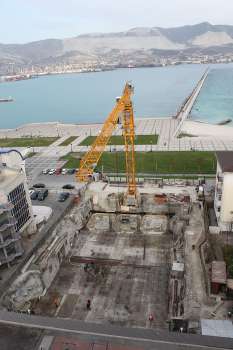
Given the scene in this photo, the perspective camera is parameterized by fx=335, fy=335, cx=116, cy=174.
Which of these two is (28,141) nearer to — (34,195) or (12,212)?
(34,195)

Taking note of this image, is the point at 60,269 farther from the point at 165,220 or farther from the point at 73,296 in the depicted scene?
the point at 165,220

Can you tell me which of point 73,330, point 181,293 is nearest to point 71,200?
point 181,293

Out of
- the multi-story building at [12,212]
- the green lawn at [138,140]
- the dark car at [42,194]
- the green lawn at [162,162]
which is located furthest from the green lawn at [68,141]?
the multi-story building at [12,212]

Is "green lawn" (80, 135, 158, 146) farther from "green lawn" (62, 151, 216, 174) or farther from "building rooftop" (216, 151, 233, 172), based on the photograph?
"building rooftop" (216, 151, 233, 172)

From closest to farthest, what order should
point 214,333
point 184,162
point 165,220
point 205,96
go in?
point 214,333, point 165,220, point 184,162, point 205,96

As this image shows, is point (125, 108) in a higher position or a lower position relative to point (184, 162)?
higher

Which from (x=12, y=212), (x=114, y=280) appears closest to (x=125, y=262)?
(x=114, y=280)

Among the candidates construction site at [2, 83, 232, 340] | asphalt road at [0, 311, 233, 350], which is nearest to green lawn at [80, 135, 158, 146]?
construction site at [2, 83, 232, 340]
